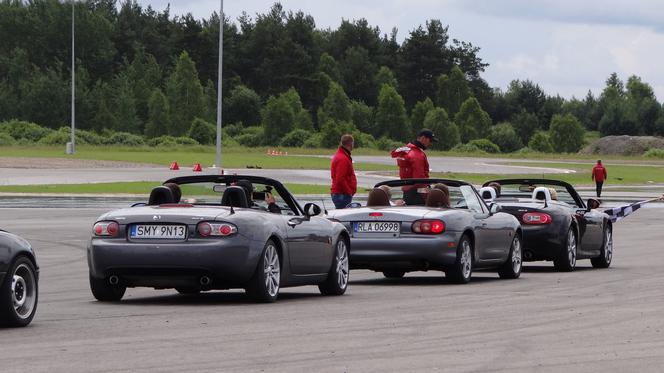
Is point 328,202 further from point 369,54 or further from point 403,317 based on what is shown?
point 369,54

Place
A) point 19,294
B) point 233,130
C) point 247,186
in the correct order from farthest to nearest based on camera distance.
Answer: point 233,130
point 247,186
point 19,294

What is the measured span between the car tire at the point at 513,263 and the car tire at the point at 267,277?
489 centimetres

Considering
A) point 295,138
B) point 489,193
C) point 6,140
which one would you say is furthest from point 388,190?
point 295,138

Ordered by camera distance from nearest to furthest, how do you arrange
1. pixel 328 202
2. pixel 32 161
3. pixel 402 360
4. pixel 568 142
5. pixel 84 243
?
pixel 402 360
pixel 84 243
pixel 328 202
pixel 32 161
pixel 568 142

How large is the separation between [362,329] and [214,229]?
227cm

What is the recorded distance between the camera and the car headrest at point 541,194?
20266mm

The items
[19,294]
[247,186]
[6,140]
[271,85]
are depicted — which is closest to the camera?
[19,294]

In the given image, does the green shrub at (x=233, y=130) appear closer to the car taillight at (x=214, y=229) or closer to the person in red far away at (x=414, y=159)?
the person in red far away at (x=414, y=159)

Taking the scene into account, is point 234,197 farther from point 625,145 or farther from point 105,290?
point 625,145

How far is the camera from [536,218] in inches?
768

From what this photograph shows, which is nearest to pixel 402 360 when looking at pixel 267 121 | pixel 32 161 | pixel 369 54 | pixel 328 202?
pixel 328 202

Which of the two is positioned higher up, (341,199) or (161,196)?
(161,196)

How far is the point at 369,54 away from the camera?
578 ft

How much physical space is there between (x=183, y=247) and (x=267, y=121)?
124m
